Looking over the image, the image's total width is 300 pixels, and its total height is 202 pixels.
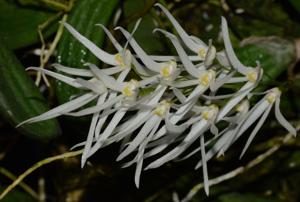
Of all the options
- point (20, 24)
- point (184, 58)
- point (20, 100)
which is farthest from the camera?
point (20, 24)

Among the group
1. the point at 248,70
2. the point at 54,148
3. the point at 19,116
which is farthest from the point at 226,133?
the point at 54,148

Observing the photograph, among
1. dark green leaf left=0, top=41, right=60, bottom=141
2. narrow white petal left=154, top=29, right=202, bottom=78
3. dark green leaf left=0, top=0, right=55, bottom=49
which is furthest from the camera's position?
dark green leaf left=0, top=0, right=55, bottom=49

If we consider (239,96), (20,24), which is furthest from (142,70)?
(20,24)

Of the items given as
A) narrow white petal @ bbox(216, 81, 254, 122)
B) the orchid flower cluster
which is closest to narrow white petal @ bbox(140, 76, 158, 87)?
the orchid flower cluster

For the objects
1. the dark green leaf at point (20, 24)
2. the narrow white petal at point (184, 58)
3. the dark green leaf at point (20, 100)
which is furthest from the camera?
the dark green leaf at point (20, 24)

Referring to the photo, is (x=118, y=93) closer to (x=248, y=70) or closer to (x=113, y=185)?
(x=248, y=70)

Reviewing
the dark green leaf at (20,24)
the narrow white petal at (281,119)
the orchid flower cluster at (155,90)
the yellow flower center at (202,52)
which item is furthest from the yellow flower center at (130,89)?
the dark green leaf at (20,24)

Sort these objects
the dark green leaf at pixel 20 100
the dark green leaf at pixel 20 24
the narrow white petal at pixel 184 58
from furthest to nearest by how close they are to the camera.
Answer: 1. the dark green leaf at pixel 20 24
2. the dark green leaf at pixel 20 100
3. the narrow white petal at pixel 184 58

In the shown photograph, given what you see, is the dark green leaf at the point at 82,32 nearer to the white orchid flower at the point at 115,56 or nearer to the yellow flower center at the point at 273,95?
the white orchid flower at the point at 115,56

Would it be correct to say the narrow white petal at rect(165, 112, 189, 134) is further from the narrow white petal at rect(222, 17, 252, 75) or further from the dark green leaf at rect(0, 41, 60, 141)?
the dark green leaf at rect(0, 41, 60, 141)

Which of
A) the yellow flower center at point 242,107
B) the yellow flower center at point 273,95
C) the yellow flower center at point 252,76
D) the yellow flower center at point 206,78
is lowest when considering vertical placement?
the yellow flower center at point 273,95

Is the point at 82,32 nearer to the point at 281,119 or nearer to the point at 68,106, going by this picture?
the point at 68,106
